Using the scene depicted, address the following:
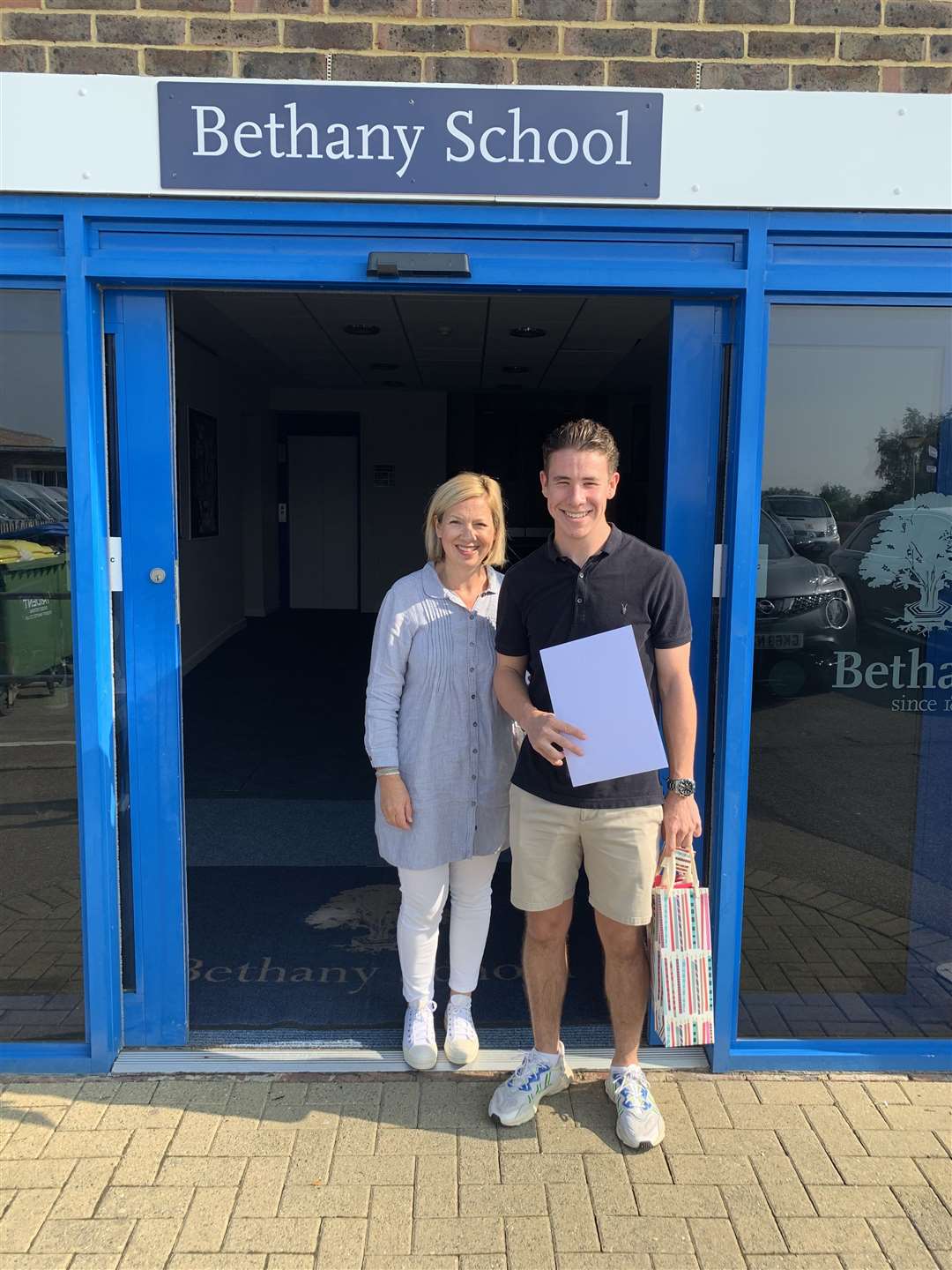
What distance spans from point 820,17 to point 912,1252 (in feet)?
10.7

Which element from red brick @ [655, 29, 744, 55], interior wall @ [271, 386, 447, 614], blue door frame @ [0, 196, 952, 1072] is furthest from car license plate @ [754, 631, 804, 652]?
interior wall @ [271, 386, 447, 614]

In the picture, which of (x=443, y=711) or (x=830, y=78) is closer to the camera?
(x=830, y=78)

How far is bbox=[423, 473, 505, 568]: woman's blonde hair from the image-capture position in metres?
2.82

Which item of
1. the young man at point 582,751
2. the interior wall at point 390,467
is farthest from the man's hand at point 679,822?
the interior wall at point 390,467

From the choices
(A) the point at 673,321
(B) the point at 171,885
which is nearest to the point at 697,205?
(A) the point at 673,321

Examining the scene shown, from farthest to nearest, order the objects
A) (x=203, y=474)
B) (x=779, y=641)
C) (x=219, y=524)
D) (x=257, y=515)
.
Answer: (x=257, y=515)
(x=219, y=524)
(x=203, y=474)
(x=779, y=641)

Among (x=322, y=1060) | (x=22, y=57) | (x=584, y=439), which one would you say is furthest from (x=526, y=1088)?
(x=22, y=57)

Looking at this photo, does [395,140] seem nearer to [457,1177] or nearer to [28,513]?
[28,513]

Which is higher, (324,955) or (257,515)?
(257,515)

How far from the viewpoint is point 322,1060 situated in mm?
3104

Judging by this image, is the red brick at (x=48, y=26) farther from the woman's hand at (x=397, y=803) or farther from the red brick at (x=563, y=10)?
the woman's hand at (x=397, y=803)

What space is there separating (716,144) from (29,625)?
251 cm

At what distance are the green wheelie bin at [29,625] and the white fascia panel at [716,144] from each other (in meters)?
1.10

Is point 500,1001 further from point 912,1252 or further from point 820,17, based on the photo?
point 820,17
